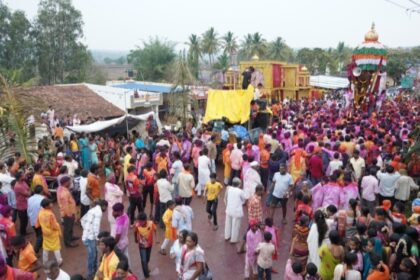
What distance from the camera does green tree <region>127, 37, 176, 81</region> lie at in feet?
140

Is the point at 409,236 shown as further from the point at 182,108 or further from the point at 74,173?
the point at 182,108

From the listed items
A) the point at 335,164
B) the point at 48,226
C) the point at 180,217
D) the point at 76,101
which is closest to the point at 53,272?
the point at 48,226

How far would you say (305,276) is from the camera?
15.4 feet

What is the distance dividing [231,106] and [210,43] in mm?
41718

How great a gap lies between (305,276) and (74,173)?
18.2 ft

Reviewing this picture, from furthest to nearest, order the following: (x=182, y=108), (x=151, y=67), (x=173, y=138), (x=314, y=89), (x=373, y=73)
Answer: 1. (x=151, y=67)
2. (x=314, y=89)
3. (x=373, y=73)
4. (x=182, y=108)
5. (x=173, y=138)

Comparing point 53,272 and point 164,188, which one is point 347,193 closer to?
point 164,188

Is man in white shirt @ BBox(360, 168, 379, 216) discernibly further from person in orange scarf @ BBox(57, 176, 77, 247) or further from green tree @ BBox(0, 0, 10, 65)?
green tree @ BBox(0, 0, 10, 65)

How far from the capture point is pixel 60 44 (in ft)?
110

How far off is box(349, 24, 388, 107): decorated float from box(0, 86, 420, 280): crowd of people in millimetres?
7617

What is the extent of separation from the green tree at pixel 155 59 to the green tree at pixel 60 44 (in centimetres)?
857

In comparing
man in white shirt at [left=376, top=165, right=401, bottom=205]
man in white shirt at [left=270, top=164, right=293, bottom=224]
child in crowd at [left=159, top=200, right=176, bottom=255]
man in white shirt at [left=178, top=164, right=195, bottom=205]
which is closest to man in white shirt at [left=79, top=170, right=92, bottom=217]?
man in white shirt at [left=178, top=164, right=195, bottom=205]

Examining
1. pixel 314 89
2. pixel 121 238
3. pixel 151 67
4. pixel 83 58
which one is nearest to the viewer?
pixel 121 238

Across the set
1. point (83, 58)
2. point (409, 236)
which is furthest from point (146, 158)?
point (83, 58)
